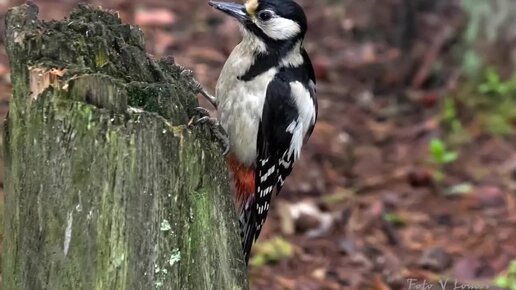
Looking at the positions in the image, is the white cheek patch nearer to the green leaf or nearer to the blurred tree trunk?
the green leaf

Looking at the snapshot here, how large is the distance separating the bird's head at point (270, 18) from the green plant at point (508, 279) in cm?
203

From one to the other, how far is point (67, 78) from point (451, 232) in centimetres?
452

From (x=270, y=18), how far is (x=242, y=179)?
81 centimetres

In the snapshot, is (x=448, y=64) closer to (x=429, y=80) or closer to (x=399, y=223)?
(x=429, y=80)

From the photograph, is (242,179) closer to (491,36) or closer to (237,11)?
(237,11)

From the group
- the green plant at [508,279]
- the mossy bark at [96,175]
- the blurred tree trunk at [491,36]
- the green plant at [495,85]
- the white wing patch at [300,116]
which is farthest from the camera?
the blurred tree trunk at [491,36]

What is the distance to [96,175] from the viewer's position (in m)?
2.67

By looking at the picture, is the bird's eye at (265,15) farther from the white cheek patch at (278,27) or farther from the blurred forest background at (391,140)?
the blurred forest background at (391,140)

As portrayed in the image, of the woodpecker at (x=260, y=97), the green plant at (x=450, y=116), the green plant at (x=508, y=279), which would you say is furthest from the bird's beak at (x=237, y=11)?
the green plant at (x=450, y=116)

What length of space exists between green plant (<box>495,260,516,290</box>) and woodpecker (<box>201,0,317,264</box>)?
1704 mm

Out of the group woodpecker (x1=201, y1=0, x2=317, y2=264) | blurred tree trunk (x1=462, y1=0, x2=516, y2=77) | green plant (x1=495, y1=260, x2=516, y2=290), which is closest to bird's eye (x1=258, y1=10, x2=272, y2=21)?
woodpecker (x1=201, y1=0, x2=317, y2=264)

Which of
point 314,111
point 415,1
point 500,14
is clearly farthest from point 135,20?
point 314,111

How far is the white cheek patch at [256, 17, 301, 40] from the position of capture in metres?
4.49

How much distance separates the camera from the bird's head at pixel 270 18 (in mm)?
4489
